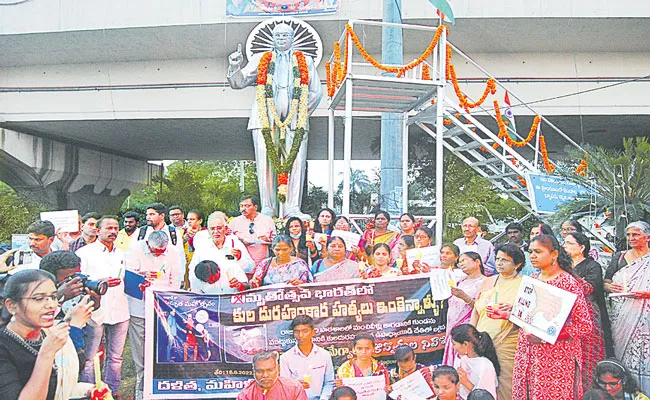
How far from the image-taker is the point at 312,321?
4.23 m

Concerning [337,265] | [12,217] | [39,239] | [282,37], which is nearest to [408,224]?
[337,265]

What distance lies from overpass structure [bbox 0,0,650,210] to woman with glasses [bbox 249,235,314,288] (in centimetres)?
885

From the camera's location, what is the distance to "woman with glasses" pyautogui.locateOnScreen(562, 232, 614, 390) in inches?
148

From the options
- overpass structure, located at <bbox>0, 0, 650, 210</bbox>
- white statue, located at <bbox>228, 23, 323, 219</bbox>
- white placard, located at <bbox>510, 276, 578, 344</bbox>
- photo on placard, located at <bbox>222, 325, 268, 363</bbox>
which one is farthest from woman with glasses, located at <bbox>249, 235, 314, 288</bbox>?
overpass structure, located at <bbox>0, 0, 650, 210</bbox>

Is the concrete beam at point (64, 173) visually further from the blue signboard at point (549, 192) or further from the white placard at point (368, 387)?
the white placard at point (368, 387)

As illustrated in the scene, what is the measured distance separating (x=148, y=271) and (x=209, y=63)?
33.8 ft

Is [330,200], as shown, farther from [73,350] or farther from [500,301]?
[73,350]

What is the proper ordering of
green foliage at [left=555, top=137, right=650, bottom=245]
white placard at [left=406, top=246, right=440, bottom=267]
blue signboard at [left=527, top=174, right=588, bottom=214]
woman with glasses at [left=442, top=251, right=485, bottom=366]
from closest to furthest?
woman with glasses at [left=442, top=251, right=485, bottom=366], white placard at [left=406, top=246, right=440, bottom=267], green foliage at [left=555, top=137, right=650, bottom=245], blue signboard at [left=527, top=174, right=588, bottom=214]

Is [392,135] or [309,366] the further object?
[392,135]

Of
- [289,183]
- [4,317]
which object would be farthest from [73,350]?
[289,183]

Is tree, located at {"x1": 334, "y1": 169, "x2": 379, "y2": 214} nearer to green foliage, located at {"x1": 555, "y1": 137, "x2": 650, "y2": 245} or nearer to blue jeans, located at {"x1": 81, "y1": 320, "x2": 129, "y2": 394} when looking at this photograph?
green foliage, located at {"x1": 555, "y1": 137, "x2": 650, "y2": 245}

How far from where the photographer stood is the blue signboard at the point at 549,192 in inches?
287

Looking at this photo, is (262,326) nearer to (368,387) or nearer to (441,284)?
(368,387)

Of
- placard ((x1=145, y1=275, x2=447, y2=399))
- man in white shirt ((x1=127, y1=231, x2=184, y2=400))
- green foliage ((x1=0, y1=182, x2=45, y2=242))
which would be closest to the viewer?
placard ((x1=145, y1=275, x2=447, y2=399))
